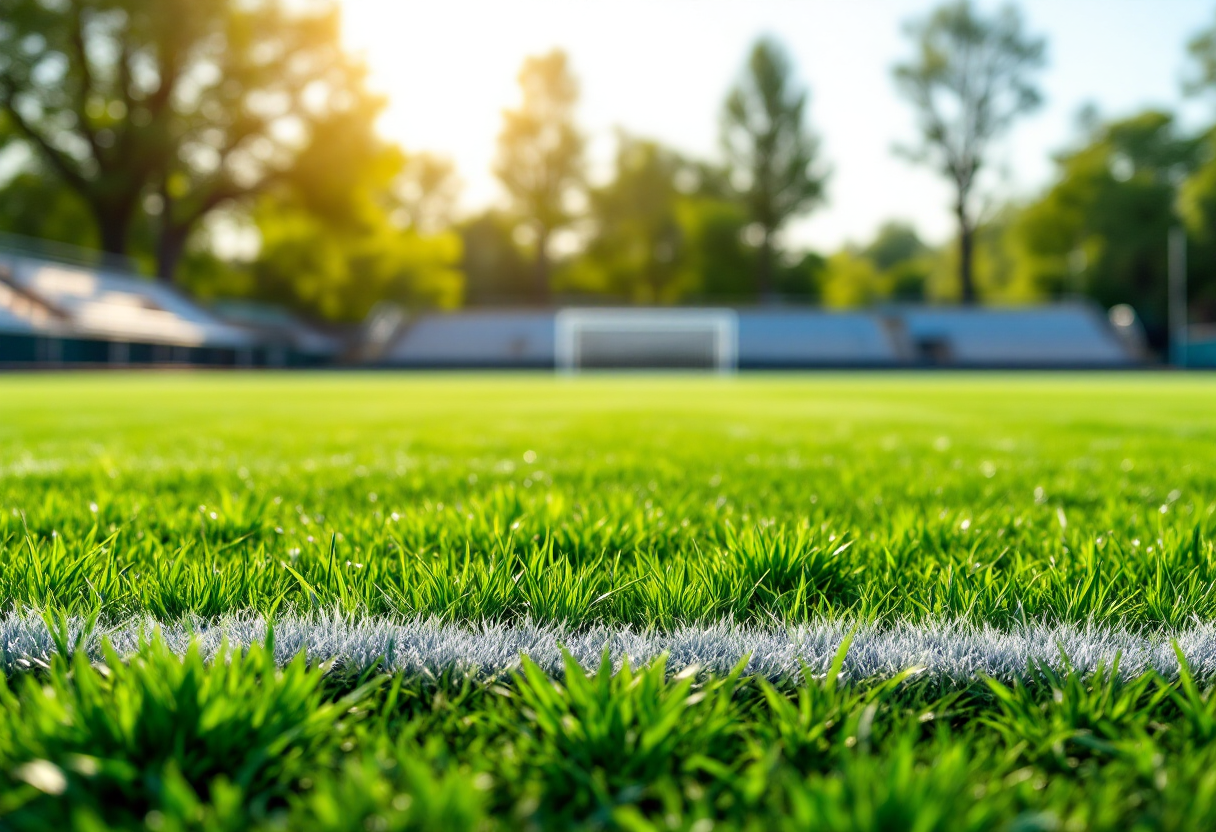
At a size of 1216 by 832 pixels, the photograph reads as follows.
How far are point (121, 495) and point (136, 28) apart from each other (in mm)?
42341

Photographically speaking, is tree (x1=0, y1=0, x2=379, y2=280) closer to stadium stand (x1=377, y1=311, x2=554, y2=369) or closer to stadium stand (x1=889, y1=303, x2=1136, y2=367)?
stadium stand (x1=377, y1=311, x2=554, y2=369)

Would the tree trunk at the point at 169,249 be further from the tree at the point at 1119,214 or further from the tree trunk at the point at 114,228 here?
the tree at the point at 1119,214

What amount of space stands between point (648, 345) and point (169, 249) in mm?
23982

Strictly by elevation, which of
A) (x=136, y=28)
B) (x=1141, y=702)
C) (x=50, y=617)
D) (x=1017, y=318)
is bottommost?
(x=1141, y=702)

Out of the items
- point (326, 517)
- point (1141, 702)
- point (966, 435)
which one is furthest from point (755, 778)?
point (966, 435)

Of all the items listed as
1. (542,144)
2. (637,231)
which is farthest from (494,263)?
(542,144)

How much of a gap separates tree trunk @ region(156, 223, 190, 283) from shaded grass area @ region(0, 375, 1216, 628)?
134 feet

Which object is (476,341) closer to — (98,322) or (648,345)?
(648,345)

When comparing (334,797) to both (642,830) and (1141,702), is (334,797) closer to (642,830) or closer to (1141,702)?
(642,830)

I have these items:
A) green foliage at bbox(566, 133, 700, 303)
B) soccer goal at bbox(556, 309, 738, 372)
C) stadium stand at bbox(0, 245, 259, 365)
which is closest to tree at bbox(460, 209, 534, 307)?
green foliage at bbox(566, 133, 700, 303)

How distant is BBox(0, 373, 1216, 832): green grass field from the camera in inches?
36.5

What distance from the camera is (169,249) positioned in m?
41.3

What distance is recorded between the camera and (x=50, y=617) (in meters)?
1.47

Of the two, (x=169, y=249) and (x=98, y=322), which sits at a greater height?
(x=169, y=249)
